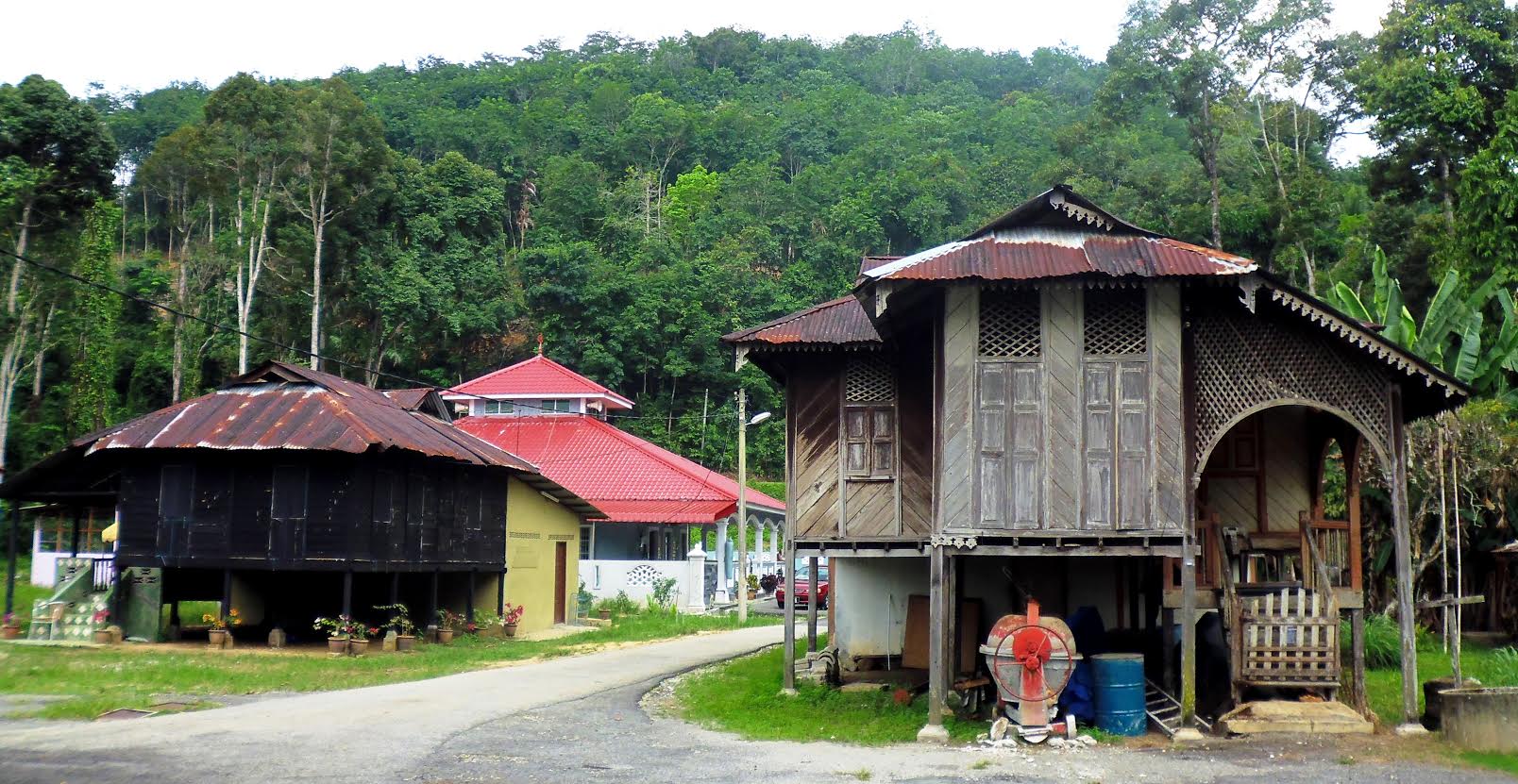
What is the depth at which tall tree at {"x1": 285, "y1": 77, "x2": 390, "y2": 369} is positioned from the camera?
5019cm

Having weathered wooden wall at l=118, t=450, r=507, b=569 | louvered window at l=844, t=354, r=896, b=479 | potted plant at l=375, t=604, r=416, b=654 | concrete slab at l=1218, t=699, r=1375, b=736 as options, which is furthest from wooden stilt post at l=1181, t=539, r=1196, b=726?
weathered wooden wall at l=118, t=450, r=507, b=569

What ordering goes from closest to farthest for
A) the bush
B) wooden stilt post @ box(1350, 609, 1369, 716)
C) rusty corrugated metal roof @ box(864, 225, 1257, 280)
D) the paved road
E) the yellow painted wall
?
the paved road
rusty corrugated metal roof @ box(864, 225, 1257, 280)
wooden stilt post @ box(1350, 609, 1369, 716)
the bush
the yellow painted wall

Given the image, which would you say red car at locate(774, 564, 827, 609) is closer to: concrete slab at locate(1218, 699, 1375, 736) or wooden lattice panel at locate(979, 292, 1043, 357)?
wooden lattice panel at locate(979, 292, 1043, 357)

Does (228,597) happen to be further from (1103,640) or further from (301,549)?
(1103,640)

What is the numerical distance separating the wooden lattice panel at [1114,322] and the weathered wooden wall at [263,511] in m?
13.6

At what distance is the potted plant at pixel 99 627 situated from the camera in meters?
23.9

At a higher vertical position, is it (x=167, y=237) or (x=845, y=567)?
(x=167, y=237)

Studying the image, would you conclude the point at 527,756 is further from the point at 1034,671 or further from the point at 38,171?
the point at 38,171

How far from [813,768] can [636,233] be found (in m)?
58.2

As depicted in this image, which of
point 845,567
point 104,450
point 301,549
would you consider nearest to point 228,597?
point 301,549

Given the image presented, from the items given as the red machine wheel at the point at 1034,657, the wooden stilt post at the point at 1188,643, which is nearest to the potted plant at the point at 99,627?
the red machine wheel at the point at 1034,657

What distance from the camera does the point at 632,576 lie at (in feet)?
124

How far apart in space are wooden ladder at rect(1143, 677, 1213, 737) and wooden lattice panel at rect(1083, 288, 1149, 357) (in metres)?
3.89

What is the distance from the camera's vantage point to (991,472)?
15141 mm
